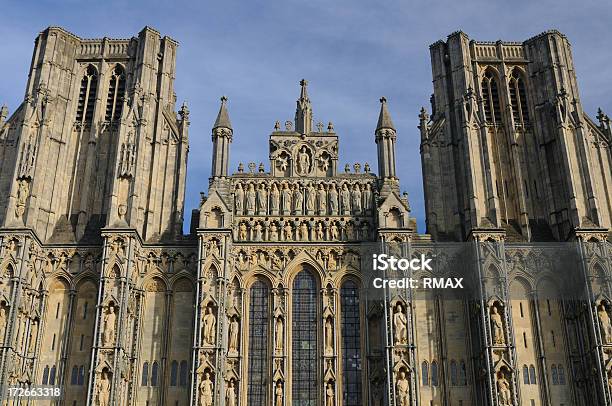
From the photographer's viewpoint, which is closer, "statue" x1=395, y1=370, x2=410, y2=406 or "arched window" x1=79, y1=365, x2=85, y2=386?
"statue" x1=395, y1=370, x2=410, y2=406

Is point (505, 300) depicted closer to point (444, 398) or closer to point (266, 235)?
point (444, 398)

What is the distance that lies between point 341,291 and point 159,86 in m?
15.1

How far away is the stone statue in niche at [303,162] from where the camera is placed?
39031mm

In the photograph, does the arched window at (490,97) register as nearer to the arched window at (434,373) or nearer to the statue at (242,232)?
the arched window at (434,373)

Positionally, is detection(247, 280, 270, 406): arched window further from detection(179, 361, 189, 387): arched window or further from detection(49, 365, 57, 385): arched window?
detection(49, 365, 57, 385): arched window

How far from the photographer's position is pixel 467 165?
38.7 meters

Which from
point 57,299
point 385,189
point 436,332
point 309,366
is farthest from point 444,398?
point 57,299

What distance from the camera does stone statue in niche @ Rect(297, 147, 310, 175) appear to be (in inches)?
1537

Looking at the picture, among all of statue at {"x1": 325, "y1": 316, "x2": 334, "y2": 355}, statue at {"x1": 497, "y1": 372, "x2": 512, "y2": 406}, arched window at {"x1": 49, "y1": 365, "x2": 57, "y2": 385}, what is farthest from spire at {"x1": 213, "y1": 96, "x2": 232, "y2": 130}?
statue at {"x1": 497, "y1": 372, "x2": 512, "y2": 406}

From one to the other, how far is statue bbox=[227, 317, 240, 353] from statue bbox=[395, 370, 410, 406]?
7.26 m

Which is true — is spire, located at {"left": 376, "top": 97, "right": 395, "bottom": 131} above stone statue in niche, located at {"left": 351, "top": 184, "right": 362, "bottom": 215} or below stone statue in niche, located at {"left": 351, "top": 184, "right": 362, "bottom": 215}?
above

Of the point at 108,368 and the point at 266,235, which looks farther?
the point at 266,235

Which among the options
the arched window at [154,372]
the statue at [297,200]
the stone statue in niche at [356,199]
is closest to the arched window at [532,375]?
the stone statue in niche at [356,199]

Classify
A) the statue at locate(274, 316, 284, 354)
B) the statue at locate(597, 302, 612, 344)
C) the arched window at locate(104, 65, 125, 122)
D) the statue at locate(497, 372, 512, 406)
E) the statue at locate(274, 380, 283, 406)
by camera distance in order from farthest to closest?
the arched window at locate(104, 65, 125, 122) < the statue at locate(274, 316, 284, 354) < the statue at locate(274, 380, 283, 406) < the statue at locate(597, 302, 612, 344) < the statue at locate(497, 372, 512, 406)
